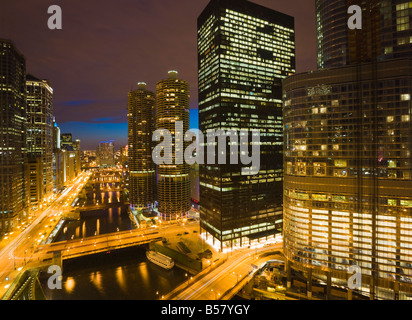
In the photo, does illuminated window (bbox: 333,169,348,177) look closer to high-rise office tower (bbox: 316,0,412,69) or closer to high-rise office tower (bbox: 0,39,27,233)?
high-rise office tower (bbox: 316,0,412,69)

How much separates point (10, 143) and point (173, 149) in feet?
186

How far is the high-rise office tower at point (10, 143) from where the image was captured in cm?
7712

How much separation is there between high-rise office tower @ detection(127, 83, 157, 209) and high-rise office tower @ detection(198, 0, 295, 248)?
49.7 m

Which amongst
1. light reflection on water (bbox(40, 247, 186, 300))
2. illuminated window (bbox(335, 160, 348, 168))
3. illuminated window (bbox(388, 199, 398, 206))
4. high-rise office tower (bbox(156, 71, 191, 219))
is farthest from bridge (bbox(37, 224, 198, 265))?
illuminated window (bbox(388, 199, 398, 206))

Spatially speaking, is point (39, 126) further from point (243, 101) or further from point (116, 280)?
point (243, 101)

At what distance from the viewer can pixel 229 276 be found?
165 ft

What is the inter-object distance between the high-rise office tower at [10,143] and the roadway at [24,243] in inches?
236

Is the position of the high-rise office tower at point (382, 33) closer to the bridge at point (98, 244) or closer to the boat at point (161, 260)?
the boat at point (161, 260)

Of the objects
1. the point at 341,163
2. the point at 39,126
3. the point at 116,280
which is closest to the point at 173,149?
the point at 116,280

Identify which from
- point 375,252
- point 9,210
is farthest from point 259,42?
point 9,210

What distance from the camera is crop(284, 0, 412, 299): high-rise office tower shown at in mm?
40219

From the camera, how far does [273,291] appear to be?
4472 centimetres
